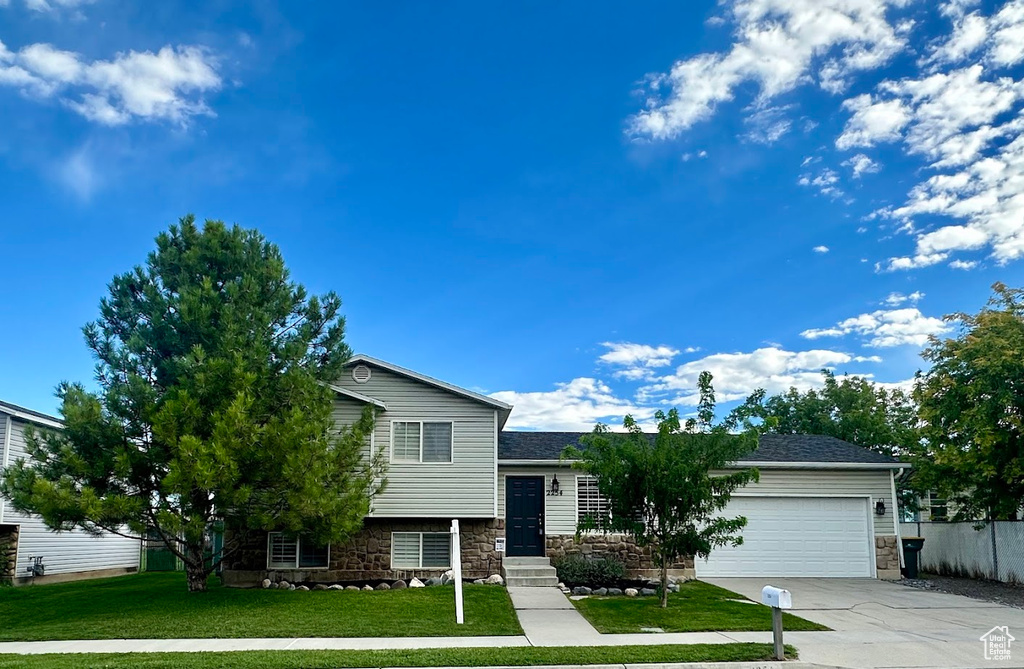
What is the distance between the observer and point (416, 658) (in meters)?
9.20

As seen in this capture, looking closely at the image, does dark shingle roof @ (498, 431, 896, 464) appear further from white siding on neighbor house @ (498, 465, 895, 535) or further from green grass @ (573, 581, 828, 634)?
green grass @ (573, 581, 828, 634)

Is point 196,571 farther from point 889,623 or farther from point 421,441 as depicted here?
point 889,623

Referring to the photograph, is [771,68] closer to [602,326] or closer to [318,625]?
[602,326]

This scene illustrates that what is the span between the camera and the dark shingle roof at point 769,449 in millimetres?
18438

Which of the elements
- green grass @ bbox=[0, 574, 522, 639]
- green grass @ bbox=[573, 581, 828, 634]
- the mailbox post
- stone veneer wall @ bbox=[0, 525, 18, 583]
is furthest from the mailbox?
stone veneer wall @ bbox=[0, 525, 18, 583]

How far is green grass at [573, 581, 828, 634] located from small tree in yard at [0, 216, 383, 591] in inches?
196

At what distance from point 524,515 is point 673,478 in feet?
20.2

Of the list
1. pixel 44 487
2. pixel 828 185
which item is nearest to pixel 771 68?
pixel 828 185

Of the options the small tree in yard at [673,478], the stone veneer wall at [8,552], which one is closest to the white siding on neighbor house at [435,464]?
the small tree in yard at [673,478]

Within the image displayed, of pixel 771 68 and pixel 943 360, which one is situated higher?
pixel 771 68

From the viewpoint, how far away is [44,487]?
12312 mm

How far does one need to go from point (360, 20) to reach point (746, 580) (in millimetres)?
14747

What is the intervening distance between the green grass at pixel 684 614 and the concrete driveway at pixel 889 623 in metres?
0.61

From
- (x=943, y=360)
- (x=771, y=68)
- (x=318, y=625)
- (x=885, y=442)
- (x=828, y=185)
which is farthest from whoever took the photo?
(x=885, y=442)
